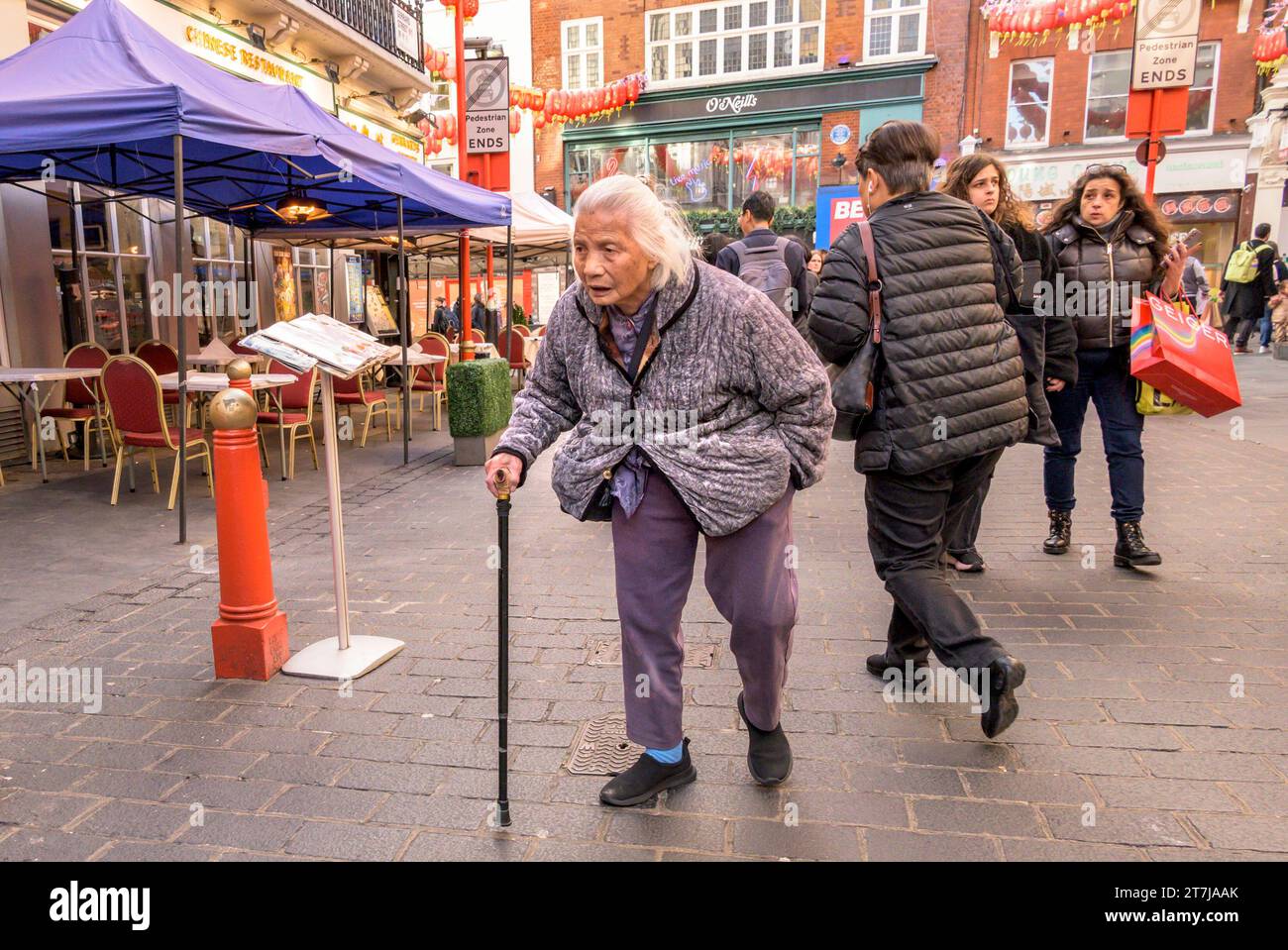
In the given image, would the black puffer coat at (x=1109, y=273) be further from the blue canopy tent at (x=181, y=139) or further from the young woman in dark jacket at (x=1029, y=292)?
the blue canopy tent at (x=181, y=139)

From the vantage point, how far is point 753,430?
2.42 meters

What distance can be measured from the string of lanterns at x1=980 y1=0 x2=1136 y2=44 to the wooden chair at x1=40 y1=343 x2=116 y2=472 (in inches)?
689

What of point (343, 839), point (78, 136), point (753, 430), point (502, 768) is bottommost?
point (343, 839)

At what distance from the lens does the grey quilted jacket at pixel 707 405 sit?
235cm

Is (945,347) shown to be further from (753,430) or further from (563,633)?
(563,633)

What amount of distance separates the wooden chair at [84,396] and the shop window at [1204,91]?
2454 cm

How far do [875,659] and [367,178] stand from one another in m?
5.67

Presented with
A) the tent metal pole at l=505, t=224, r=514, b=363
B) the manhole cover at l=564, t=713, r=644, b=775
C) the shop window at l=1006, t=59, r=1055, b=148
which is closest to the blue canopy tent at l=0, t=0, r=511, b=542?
the tent metal pole at l=505, t=224, r=514, b=363

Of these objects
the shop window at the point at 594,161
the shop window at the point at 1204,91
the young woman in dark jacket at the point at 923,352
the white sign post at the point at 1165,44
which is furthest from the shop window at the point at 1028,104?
the young woman in dark jacket at the point at 923,352

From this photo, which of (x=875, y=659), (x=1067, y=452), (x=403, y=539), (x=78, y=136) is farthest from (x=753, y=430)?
(x=78, y=136)

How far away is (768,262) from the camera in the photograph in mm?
5852

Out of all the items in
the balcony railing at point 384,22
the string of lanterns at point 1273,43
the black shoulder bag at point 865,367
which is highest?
the string of lanterns at point 1273,43

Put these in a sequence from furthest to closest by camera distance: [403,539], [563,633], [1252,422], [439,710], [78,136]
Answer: [1252,422] → [403,539] → [78,136] → [563,633] → [439,710]

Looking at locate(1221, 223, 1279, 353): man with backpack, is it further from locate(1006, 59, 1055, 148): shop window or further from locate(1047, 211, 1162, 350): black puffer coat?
locate(1047, 211, 1162, 350): black puffer coat
